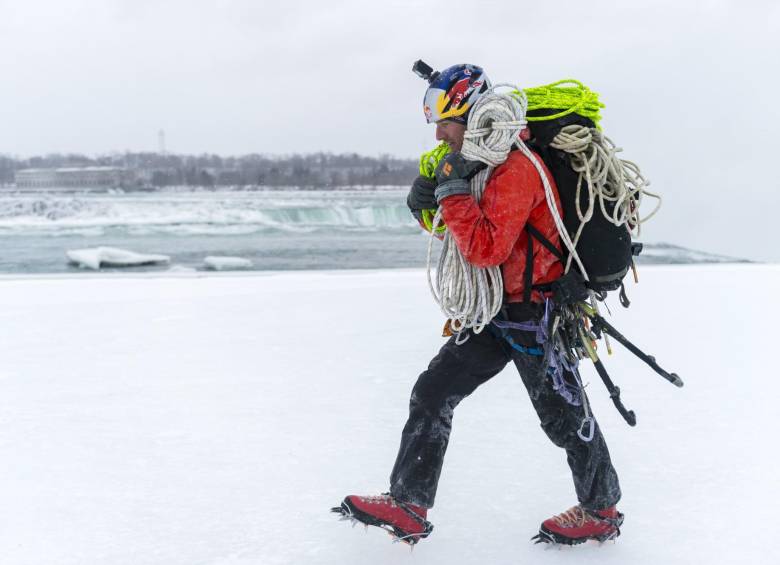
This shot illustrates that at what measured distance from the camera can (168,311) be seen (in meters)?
6.06

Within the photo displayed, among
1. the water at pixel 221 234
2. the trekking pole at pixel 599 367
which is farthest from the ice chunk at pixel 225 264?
the trekking pole at pixel 599 367

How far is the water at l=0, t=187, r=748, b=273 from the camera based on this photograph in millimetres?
26328

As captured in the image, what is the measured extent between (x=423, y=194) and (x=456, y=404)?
1.94 feet

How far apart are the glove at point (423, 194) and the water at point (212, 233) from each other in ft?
72.5

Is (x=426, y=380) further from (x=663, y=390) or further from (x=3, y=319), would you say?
(x=3, y=319)

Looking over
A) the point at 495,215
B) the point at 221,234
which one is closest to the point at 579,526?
the point at 495,215

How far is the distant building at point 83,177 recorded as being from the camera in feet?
300

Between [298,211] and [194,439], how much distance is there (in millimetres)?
46374

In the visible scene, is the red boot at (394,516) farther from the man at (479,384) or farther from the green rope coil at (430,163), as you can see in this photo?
the green rope coil at (430,163)

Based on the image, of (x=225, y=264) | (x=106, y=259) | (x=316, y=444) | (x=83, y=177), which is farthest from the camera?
(x=83, y=177)

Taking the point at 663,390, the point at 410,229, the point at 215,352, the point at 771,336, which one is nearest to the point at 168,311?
the point at 215,352

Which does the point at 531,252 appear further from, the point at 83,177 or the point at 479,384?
the point at 83,177

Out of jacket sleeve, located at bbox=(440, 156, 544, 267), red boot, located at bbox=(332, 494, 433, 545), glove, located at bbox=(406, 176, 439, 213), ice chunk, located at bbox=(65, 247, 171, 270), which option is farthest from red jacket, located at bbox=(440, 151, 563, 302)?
ice chunk, located at bbox=(65, 247, 171, 270)

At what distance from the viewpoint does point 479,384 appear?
2.20 metres
